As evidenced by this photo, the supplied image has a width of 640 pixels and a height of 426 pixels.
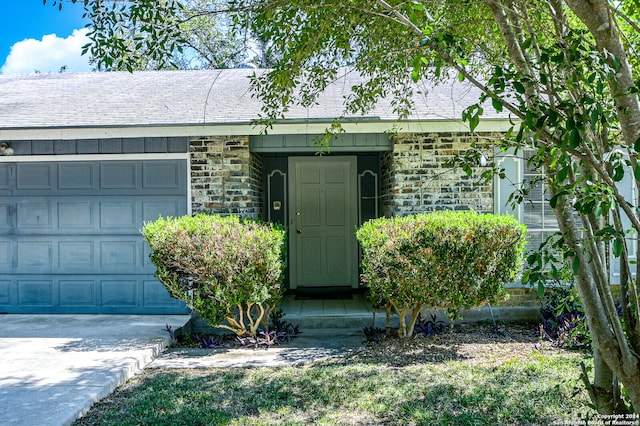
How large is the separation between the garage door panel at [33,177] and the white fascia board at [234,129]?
813 millimetres

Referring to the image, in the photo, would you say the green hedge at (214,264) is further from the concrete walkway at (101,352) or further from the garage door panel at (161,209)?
the garage door panel at (161,209)

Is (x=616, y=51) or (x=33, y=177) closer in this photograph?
(x=616, y=51)

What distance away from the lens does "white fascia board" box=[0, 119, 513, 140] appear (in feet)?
24.2

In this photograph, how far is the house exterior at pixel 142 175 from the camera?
756cm

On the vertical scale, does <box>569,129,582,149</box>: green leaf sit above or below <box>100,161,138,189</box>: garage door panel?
below

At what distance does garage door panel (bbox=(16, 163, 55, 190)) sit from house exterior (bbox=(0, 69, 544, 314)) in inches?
0.6

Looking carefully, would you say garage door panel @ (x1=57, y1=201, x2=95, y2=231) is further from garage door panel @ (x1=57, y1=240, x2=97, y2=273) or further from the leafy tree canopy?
the leafy tree canopy

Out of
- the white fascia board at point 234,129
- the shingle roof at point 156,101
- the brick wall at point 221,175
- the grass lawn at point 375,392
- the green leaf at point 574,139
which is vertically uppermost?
the shingle roof at point 156,101

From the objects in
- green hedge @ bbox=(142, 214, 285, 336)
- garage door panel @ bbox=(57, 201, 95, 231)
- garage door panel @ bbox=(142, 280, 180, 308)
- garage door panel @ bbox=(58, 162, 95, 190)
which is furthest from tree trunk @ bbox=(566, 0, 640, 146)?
garage door panel @ bbox=(57, 201, 95, 231)

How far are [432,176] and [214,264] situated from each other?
3.33 m

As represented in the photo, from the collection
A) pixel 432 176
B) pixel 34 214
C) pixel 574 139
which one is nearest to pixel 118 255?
pixel 34 214

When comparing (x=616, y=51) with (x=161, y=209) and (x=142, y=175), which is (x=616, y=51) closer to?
(x=161, y=209)

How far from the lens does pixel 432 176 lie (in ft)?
26.1

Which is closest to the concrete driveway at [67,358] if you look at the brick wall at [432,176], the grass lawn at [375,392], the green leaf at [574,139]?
the grass lawn at [375,392]
